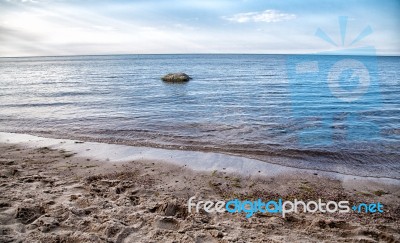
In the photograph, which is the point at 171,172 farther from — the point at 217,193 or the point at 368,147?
the point at 368,147

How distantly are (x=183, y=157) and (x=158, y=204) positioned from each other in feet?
9.87

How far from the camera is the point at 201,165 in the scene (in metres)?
7.38

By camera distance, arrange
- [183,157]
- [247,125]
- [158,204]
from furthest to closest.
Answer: [247,125] < [183,157] < [158,204]

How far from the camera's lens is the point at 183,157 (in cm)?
802

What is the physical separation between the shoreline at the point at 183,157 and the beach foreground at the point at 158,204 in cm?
29

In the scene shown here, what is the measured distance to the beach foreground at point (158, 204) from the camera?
4.08 meters

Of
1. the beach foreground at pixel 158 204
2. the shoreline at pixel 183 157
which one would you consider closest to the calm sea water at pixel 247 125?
the shoreline at pixel 183 157

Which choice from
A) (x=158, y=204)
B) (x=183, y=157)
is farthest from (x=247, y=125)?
(x=158, y=204)

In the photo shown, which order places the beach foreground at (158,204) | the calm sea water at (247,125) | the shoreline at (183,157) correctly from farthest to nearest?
the calm sea water at (247,125) → the shoreline at (183,157) → the beach foreground at (158,204)

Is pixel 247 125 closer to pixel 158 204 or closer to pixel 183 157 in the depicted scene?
pixel 183 157

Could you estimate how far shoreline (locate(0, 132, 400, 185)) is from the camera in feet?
22.8

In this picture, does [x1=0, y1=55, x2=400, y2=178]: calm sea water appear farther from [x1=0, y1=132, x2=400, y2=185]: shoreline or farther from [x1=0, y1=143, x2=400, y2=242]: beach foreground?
[x1=0, y1=143, x2=400, y2=242]: beach foreground

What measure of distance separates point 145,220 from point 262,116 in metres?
10.1

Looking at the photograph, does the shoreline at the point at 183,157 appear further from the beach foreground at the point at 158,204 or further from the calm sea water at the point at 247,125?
the calm sea water at the point at 247,125
